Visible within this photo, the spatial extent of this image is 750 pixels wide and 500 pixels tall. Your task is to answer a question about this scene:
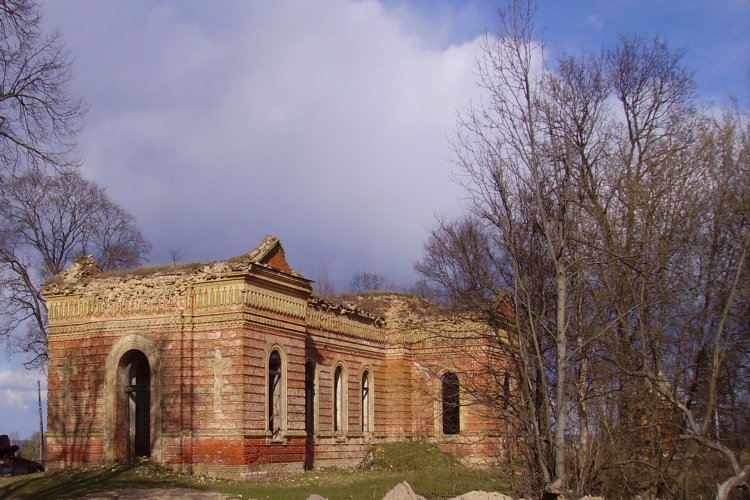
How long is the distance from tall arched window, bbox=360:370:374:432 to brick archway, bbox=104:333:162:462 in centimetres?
1067

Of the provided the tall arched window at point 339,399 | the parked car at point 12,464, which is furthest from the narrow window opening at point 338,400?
the parked car at point 12,464

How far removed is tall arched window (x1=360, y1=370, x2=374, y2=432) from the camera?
1362 inches

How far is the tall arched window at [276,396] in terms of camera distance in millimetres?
26303

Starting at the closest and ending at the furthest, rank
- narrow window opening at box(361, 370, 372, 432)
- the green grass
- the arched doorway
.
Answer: the green grass → the arched doorway → narrow window opening at box(361, 370, 372, 432)

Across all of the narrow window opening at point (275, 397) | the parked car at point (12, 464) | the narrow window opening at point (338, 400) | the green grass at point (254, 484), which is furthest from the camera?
the narrow window opening at point (338, 400)

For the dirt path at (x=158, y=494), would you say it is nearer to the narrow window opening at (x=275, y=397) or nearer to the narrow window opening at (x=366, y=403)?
the narrow window opening at (x=275, y=397)

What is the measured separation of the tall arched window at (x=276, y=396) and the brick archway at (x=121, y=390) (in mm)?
3361

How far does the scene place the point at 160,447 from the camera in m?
24.8

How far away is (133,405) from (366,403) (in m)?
10.9

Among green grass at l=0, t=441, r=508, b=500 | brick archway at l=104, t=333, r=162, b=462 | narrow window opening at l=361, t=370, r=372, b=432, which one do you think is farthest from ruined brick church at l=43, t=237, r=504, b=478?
narrow window opening at l=361, t=370, r=372, b=432

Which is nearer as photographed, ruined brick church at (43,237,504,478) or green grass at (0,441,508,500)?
green grass at (0,441,508,500)

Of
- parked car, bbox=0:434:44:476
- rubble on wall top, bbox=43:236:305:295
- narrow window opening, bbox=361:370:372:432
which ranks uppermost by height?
rubble on wall top, bbox=43:236:305:295

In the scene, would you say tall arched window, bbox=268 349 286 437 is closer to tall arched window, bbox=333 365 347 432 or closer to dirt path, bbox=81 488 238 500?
dirt path, bbox=81 488 238 500

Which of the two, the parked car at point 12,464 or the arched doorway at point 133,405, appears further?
the parked car at point 12,464
